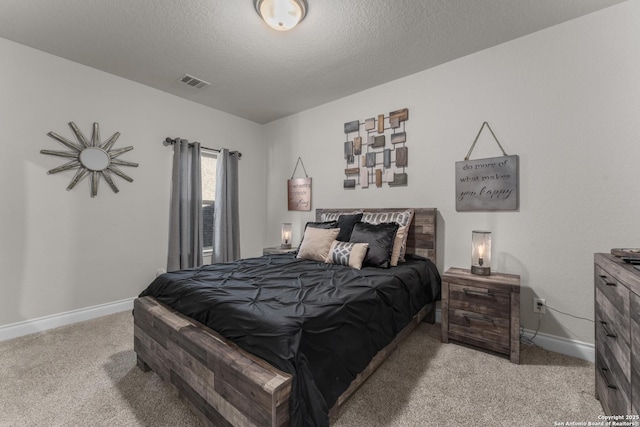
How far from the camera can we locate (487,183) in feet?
8.13

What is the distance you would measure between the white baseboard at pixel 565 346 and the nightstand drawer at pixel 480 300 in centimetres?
56

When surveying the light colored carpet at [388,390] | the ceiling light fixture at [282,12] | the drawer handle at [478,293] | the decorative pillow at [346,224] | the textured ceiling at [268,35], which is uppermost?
the textured ceiling at [268,35]

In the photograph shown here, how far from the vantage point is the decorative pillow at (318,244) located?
267cm

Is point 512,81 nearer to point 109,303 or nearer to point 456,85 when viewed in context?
point 456,85

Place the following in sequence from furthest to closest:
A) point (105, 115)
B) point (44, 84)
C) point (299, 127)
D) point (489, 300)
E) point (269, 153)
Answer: point (269, 153) < point (299, 127) < point (105, 115) < point (44, 84) < point (489, 300)

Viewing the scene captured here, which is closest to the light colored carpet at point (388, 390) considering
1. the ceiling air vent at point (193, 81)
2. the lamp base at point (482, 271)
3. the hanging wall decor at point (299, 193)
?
the lamp base at point (482, 271)

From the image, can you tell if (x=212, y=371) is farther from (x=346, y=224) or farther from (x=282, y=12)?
(x=282, y=12)

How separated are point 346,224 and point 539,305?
178 centimetres

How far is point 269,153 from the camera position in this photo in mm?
4547

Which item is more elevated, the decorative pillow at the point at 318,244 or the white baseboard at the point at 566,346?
the decorative pillow at the point at 318,244

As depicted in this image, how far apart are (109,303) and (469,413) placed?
3466 mm

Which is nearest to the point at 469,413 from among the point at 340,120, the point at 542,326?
the point at 542,326

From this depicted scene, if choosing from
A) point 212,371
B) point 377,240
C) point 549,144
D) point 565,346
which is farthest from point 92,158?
point 565,346

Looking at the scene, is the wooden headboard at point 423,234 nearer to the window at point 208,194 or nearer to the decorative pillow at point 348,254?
the decorative pillow at point 348,254
